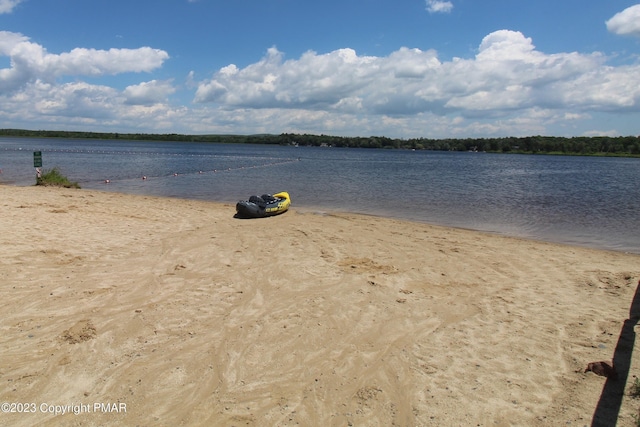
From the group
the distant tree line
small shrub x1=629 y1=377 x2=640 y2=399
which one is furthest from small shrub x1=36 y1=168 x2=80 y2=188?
the distant tree line

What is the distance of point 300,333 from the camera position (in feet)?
19.8

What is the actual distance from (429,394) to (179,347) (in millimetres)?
3221

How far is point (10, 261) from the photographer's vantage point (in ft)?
26.1

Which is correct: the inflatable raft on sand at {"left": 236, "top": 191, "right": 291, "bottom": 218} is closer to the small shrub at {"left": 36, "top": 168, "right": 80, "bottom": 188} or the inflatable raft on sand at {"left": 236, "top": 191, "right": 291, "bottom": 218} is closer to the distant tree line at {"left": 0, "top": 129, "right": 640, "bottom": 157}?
the small shrub at {"left": 36, "top": 168, "right": 80, "bottom": 188}

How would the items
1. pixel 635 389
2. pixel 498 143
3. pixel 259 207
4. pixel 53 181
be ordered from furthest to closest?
pixel 498 143
pixel 53 181
pixel 259 207
pixel 635 389

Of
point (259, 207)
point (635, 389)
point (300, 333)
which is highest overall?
point (259, 207)

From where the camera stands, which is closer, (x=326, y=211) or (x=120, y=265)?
(x=120, y=265)

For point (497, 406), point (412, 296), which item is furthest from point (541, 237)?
point (497, 406)

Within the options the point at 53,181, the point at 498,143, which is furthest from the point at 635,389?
the point at 498,143

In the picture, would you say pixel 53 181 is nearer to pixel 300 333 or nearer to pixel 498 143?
pixel 300 333

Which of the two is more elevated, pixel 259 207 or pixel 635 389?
pixel 259 207

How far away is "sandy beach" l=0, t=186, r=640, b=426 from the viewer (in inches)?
173

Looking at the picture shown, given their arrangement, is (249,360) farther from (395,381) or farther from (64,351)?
(64,351)

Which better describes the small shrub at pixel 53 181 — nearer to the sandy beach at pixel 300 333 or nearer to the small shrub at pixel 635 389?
the sandy beach at pixel 300 333
